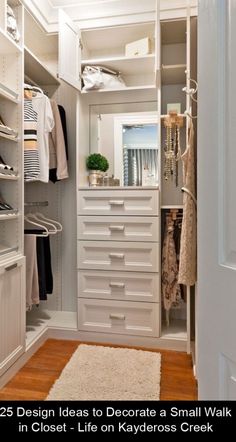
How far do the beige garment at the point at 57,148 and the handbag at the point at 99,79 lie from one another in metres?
0.33

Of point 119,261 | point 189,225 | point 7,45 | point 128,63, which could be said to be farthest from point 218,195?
point 128,63

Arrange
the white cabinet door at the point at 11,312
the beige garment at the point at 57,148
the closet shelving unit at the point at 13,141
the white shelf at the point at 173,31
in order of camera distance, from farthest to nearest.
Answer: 1. the beige garment at the point at 57,148
2. the white shelf at the point at 173,31
3. the closet shelving unit at the point at 13,141
4. the white cabinet door at the point at 11,312

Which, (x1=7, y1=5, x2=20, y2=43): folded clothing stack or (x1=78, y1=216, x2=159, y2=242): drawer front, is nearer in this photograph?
(x1=7, y1=5, x2=20, y2=43): folded clothing stack

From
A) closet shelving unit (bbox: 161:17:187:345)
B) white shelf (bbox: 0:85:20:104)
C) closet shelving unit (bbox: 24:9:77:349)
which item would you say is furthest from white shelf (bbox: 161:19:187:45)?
white shelf (bbox: 0:85:20:104)

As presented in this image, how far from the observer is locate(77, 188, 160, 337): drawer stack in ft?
7.23

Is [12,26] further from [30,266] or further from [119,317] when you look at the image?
[119,317]

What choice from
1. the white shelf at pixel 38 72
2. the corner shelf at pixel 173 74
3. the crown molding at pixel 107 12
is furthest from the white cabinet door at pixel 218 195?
the white shelf at pixel 38 72

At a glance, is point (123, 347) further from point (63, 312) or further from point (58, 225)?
point (58, 225)

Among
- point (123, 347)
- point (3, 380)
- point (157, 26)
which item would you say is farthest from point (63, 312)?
point (157, 26)

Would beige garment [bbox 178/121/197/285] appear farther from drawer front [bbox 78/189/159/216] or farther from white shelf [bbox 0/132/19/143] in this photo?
white shelf [bbox 0/132/19/143]

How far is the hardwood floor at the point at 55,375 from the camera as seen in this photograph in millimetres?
1669

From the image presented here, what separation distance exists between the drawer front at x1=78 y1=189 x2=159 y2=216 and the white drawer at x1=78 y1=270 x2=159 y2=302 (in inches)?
18.8

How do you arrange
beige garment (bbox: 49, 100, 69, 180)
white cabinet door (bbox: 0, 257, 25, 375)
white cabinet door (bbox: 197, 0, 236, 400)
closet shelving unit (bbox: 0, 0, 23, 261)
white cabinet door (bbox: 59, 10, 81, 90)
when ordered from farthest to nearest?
beige garment (bbox: 49, 100, 69, 180)
white cabinet door (bbox: 59, 10, 81, 90)
closet shelving unit (bbox: 0, 0, 23, 261)
white cabinet door (bbox: 0, 257, 25, 375)
white cabinet door (bbox: 197, 0, 236, 400)

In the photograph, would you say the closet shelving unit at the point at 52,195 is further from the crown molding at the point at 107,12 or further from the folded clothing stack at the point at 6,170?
the folded clothing stack at the point at 6,170
